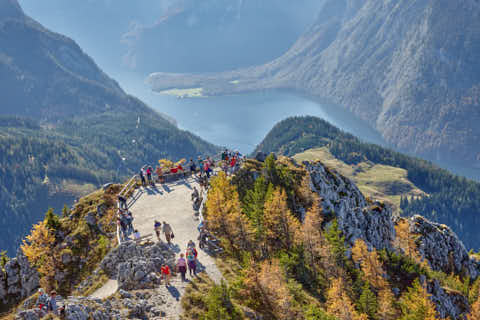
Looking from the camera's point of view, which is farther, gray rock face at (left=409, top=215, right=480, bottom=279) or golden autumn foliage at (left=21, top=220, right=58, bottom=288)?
gray rock face at (left=409, top=215, right=480, bottom=279)

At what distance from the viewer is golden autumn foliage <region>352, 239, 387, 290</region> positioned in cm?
5029

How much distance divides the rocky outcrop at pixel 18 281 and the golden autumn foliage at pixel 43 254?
1009mm

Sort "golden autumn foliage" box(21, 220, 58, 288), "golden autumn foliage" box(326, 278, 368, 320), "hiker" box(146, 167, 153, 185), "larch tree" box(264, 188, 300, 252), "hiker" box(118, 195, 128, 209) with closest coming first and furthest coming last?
"golden autumn foliage" box(326, 278, 368, 320), "golden autumn foliage" box(21, 220, 58, 288), "larch tree" box(264, 188, 300, 252), "hiker" box(118, 195, 128, 209), "hiker" box(146, 167, 153, 185)

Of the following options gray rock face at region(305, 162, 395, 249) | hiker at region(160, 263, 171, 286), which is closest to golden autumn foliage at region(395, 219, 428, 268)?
gray rock face at region(305, 162, 395, 249)

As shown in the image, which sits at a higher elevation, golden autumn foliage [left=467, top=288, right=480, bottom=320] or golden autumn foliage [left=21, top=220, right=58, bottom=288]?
golden autumn foliage [left=467, top=288, right=480, bottom=320]

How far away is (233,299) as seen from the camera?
32.3 meters

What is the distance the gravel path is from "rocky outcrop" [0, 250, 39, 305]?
455 inches

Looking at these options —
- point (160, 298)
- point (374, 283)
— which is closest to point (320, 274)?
point (374, 283)

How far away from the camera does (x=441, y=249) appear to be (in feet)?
235

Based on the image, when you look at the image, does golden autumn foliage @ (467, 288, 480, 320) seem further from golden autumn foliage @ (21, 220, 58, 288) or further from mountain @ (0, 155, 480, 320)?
golden autumn foliage @ (21, 220, 58, 288)

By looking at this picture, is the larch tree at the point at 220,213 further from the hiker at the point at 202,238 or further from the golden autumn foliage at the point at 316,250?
the golden autumn foliage at the point at 316,250

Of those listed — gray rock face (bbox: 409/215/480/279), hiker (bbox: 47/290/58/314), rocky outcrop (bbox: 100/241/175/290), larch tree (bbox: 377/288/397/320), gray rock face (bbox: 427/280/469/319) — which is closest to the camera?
hiker (bbox: 47/290/58/314)

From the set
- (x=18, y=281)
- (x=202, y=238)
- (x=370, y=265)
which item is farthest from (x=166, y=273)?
(x=370, y=265)

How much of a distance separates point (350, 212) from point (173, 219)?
108ft
